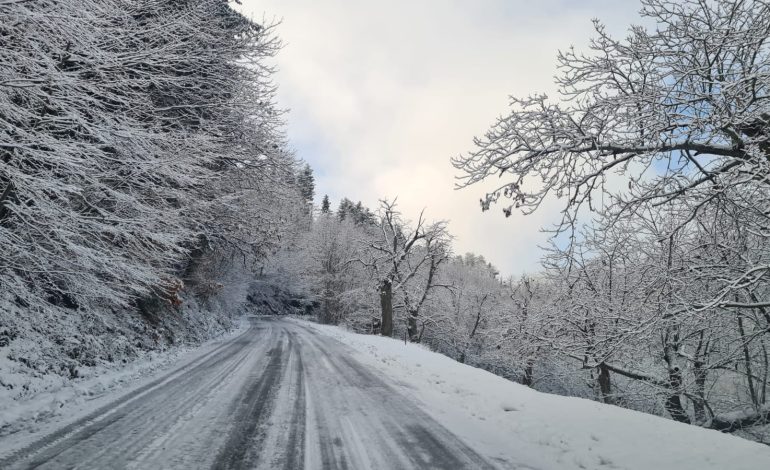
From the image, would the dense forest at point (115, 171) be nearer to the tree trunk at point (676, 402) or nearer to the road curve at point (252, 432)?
the road curve at point (252, 432)

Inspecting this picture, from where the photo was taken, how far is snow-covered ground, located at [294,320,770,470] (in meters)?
4.43

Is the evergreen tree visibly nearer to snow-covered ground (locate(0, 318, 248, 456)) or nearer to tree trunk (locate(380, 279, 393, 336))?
tree trunk (locate(380, 279, 393, 336))

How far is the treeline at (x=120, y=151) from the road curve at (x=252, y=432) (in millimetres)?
2927

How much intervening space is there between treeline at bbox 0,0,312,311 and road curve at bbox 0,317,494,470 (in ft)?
9.60

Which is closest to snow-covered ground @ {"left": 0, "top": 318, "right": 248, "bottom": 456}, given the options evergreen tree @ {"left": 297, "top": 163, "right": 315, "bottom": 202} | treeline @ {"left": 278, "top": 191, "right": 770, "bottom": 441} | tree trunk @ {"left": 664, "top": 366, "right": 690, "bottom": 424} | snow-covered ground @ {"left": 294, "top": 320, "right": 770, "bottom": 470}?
snow-covered ground @ {"left": 294, "top": 320, "right": 770, "bottom": 470}

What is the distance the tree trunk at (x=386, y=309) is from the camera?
73.9 feet

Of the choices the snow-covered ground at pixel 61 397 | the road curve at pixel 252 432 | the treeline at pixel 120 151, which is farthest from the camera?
the treeline at pixel 120 151

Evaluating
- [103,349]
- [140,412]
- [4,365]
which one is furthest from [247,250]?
[140,412]

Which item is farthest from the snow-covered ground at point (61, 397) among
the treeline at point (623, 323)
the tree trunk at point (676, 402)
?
the tree trunk at point (676, 402)

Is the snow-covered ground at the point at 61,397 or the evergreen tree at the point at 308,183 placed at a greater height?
the evergreen tree at the point at 308,183

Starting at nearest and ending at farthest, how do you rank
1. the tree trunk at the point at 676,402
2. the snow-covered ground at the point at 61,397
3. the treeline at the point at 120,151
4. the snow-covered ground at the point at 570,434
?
the snow-covered ground at the point at 570,434
the snow-covered ground at the point at 61,397
the treeline at the point at 120,151
the tree trunk at the point at 676,402

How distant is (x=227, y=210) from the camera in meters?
16.2

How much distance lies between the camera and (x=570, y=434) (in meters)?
5.45

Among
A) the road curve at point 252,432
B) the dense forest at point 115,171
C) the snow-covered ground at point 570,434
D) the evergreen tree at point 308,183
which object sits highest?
the evergreen tree at point 308,183
